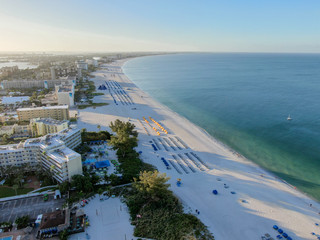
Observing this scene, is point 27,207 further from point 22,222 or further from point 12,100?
point 12,100

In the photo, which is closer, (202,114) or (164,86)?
(202,114)

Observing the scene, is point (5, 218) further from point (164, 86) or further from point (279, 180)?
point (164, 86)

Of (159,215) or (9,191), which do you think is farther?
(9,191)

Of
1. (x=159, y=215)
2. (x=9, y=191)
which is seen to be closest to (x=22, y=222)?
(x=9, y=191)

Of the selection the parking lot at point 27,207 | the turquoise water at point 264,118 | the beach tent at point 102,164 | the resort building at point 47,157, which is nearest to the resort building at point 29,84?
the turquoise water at point 264,118

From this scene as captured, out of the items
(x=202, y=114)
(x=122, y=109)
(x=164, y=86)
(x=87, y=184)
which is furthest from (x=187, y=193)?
(x=164, y=86)

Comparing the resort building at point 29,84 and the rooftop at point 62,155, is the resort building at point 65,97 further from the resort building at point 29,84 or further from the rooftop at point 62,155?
the rooftop at point 62,155
